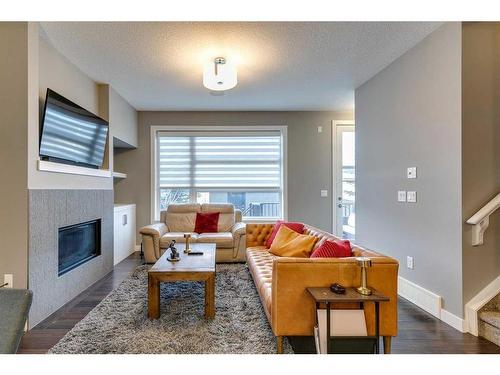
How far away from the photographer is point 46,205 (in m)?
2.42

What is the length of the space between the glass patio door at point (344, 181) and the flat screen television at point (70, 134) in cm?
393

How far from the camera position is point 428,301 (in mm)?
2541

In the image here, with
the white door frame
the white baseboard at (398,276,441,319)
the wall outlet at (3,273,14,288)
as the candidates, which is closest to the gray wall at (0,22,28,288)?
the wall outlet at (3,273,14,288)

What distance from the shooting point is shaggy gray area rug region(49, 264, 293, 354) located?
1.91m

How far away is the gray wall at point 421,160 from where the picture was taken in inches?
90.5

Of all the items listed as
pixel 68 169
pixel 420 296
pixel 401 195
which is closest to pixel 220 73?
pixel 68 169

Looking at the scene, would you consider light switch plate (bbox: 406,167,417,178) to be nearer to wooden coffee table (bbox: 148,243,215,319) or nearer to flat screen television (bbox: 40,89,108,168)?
wooden coffee table (bbox: 148,243,215,319)

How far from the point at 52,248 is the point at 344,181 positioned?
15.0 ft

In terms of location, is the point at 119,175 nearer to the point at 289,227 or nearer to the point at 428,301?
the point at 289,227

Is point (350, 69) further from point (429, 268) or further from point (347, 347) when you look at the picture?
point (347, 347)
